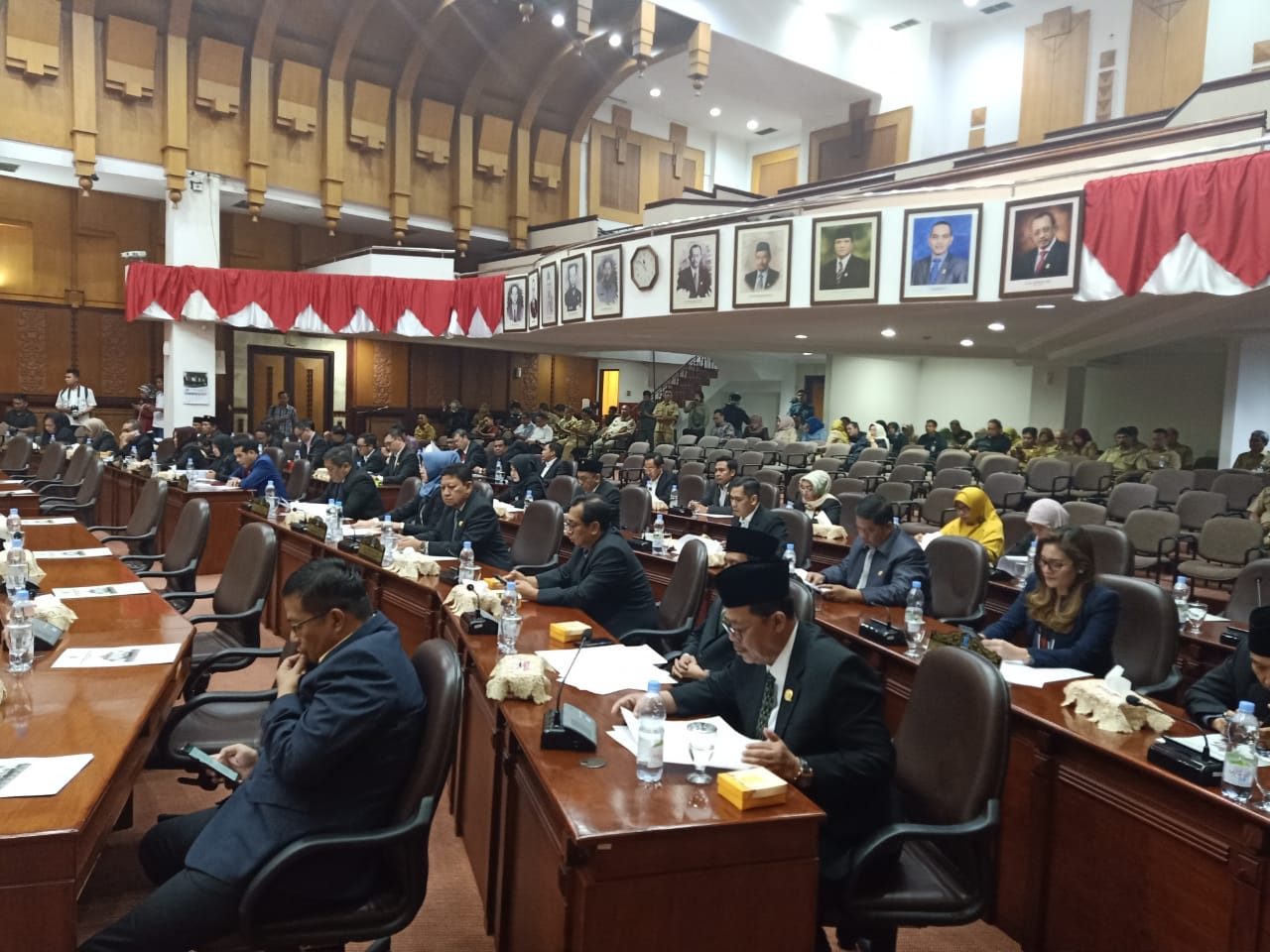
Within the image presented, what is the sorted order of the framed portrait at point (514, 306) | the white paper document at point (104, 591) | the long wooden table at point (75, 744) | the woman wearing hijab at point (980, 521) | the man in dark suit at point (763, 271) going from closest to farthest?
the long wooden table at point (75, 744) → the white paper document at point (104, 591) → the woman wearing hijab at point (980, 521) → the man in dark suit at point (763, 271) → the framed portrait at point (514, 306)

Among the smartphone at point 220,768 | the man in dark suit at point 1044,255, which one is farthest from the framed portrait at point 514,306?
the smartphone at point 220,768

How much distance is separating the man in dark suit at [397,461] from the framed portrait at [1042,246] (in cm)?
673

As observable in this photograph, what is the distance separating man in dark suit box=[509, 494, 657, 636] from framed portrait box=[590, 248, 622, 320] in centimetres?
792

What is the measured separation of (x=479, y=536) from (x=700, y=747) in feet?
11.1

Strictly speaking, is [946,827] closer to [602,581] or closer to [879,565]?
[602,581]

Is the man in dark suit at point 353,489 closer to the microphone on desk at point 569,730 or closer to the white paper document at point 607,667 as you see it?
the white paper document at point 607,667

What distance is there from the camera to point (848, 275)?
918 cm

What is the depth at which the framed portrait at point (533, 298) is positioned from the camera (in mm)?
13969

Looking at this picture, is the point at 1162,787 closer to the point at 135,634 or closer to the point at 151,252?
the point at 135,634

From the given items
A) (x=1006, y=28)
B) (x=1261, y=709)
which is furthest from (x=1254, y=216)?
(x=1006, y=28)

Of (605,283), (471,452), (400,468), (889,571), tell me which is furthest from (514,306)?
(889,571)

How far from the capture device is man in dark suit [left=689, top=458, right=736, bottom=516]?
7430 mm

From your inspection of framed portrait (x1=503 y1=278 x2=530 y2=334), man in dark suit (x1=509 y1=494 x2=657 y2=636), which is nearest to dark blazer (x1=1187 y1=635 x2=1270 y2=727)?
man in dark suit (x1=509 y1=494 x2=657 y2=636)

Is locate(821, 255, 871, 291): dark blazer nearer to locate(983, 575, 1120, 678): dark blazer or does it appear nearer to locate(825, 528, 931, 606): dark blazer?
locate(825, 528, 931, 606): dark blazer
